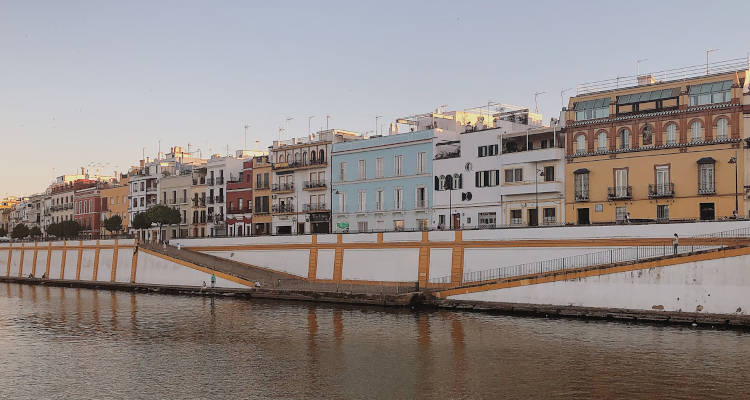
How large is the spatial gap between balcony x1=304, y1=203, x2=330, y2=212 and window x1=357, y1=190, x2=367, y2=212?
15.2ft

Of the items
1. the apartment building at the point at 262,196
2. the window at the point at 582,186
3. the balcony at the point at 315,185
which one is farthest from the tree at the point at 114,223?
the window at the point at 582,186

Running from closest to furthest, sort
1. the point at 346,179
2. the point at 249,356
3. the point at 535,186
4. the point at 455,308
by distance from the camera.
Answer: the point at 249,356, the point at 455,308, the point at 535,186, the point at 346,179

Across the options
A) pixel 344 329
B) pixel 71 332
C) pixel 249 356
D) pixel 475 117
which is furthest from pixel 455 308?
pixel 475 117

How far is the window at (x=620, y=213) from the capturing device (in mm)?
51688

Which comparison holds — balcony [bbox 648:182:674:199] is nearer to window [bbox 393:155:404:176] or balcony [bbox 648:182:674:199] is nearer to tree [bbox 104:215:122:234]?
window [bbox 393:155:404:176]

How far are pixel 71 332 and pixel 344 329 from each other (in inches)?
605

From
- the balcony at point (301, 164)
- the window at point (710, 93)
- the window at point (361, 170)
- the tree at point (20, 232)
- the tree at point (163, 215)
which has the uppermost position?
the window at point (710, 93)

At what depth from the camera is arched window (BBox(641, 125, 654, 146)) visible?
166 ft

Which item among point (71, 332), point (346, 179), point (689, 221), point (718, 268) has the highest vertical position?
point (346, 179)

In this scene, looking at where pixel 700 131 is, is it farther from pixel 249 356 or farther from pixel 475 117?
pixel 249 356

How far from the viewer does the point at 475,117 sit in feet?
244

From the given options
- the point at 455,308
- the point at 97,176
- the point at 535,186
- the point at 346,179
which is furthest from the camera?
the point at 97,176

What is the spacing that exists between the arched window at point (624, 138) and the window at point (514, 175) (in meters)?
8.11

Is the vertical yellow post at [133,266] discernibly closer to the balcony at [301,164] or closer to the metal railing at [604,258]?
the balcony at [301,164]
